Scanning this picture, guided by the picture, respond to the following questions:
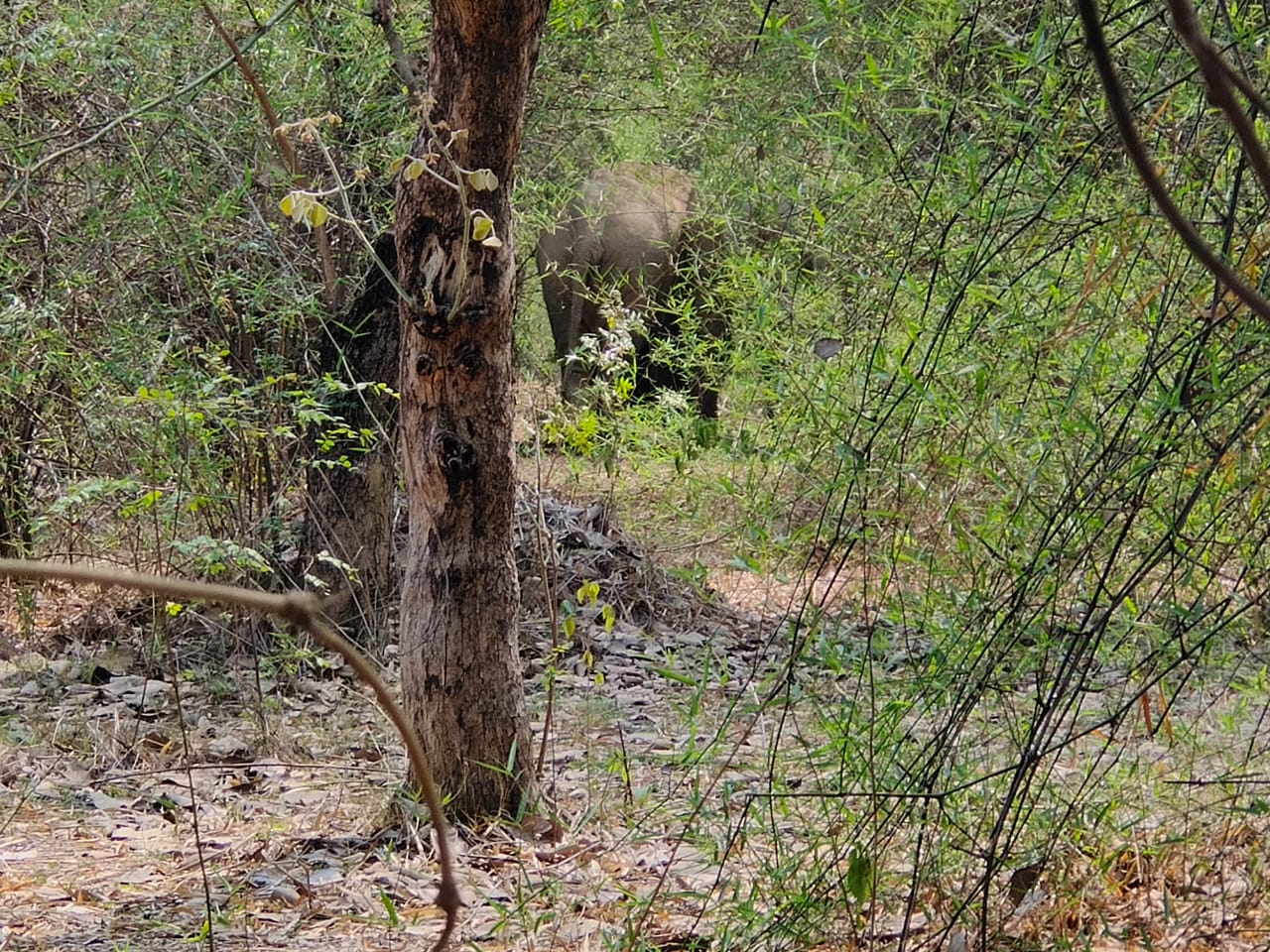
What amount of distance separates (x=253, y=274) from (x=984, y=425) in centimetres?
381

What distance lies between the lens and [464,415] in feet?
11.7

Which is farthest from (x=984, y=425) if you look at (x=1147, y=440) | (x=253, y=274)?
(x=253, y=274)

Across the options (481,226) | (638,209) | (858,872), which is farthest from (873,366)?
(638,209)

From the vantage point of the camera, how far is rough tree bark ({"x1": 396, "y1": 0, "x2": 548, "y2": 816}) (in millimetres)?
3381

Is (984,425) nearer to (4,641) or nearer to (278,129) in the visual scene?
(278,129)

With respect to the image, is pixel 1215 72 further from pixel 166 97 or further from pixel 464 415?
pixel 166 97

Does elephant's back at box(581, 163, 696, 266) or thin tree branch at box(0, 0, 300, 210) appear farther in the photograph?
elephant's back at box(581, 163, 696, 266)

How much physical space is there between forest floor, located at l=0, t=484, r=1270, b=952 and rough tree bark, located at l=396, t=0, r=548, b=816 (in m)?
0.27

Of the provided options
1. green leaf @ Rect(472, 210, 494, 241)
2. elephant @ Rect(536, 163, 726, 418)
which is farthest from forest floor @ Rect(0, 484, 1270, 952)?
elephant @ Rect(536, 163, 726, 418)

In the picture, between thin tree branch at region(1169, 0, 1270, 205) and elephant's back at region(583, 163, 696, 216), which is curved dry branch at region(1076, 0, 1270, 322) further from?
elephant's back at region(583, 163, 696, 216)

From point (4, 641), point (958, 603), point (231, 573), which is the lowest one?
point (4, 641)

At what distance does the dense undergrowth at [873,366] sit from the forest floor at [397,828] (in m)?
0.07

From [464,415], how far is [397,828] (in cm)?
121

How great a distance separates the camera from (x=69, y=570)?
456mm
